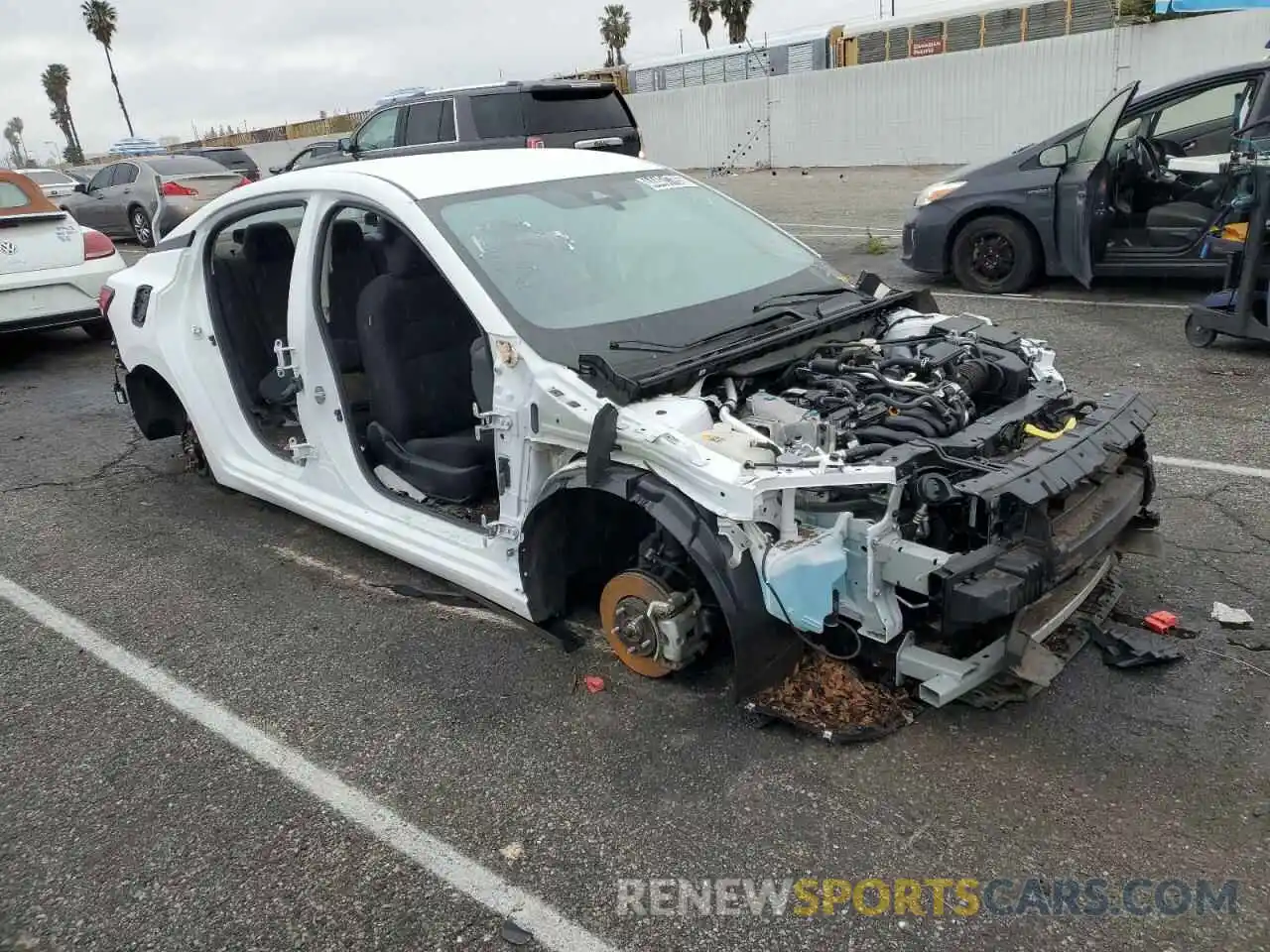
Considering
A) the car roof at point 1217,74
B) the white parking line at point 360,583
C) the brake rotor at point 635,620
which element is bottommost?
the white parking line at point 360,583

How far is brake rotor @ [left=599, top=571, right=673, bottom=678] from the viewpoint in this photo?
3135 mm

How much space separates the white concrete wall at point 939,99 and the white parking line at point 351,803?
18.7 m

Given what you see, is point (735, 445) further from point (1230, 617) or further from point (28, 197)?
point (28, 197)

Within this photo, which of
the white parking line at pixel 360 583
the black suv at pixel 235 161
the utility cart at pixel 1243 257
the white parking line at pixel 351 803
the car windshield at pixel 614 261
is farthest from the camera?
the black suv at pixel 235 161

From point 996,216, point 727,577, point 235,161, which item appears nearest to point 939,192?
point 996,216

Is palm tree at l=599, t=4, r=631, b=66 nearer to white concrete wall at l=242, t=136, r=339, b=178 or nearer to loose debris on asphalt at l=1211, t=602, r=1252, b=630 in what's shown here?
white concrete wall at l=242, t=136, r=339, b=178

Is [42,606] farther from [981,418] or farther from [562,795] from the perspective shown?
[981,418]

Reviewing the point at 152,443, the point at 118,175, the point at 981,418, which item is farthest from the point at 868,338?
the point at 118,175

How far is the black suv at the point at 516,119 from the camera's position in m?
→ 12.4

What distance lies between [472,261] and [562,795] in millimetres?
1825

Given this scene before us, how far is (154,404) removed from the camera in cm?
550

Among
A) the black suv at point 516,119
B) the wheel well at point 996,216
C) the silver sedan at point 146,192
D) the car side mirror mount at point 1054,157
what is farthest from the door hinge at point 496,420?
the silver sedan at point 146,192

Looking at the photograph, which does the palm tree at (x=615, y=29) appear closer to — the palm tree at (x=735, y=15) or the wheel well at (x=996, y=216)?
the palm tree at (x=735, y=15)

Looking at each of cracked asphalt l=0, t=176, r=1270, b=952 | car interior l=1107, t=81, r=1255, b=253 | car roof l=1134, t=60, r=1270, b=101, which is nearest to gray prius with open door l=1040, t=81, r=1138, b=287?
car interior l=1107, t=81, r=1255, b=253
